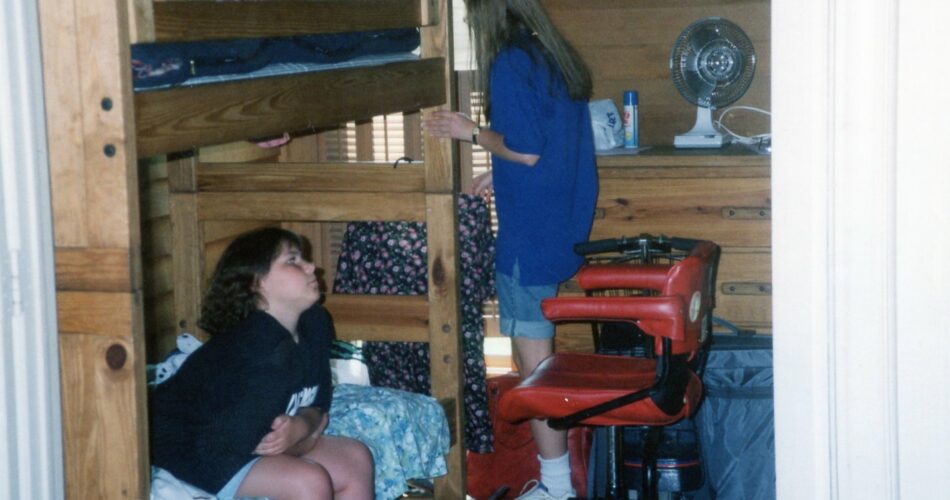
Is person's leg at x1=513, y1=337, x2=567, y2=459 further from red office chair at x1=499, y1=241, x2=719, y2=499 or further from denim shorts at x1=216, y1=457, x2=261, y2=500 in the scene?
Answer: denim shorts at x1=216, y1=457, x2=261, y2=500

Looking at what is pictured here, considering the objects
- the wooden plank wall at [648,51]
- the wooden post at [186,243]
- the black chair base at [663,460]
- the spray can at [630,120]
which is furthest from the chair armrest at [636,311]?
the wooden plank wall at [648,51]

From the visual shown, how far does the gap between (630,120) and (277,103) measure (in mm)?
1964

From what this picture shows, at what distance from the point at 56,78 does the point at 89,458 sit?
0.55 m

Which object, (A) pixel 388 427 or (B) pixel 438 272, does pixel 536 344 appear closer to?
(B) pixel 438 272

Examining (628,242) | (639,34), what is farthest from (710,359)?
(639,34)

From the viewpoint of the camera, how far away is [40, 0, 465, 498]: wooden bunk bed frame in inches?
60.9

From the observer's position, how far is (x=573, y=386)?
7.98 feet

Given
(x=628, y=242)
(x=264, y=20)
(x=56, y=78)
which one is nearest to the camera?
(x=56, y=78)

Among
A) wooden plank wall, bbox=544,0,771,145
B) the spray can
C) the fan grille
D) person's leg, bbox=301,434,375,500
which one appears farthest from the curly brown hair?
wooden plank wall, bbox=544,0,771,145

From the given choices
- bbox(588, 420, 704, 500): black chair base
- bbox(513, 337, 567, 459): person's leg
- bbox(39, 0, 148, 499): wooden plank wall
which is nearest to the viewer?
bbox(39, 0, 148, 499): wooden plank wall

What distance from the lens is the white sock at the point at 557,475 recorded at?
3.17 metres

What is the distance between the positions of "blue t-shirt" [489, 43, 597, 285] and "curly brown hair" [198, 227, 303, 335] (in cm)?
79

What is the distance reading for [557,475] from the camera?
3172mm

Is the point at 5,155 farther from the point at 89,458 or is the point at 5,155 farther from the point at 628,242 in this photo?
the point at 628,242
